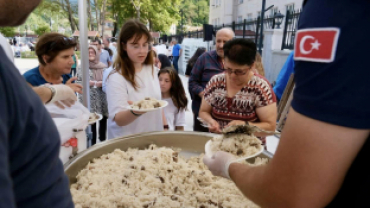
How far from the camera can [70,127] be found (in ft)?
4.52

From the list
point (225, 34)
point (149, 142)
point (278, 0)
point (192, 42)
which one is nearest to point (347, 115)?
point (149, 142)

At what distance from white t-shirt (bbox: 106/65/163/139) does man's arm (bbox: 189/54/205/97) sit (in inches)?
43.1

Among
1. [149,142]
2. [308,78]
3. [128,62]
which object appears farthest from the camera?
[128,62]

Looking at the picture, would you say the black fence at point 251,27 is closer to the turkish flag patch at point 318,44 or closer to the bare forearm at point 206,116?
the bare forearm at point 206,116

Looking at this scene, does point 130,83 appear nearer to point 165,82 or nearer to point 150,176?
point 150,176

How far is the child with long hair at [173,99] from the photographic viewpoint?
2922 millimetres

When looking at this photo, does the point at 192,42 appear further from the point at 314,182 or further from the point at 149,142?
the point at 314,182

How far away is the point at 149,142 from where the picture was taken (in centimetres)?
173

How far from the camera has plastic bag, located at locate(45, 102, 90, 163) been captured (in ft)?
4.45

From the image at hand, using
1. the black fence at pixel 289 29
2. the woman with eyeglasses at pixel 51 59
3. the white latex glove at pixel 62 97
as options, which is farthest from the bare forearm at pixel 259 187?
the black fence at pixel 289 29

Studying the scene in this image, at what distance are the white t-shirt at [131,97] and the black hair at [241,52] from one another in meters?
0.72

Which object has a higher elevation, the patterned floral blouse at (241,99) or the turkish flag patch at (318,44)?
the turkish flag patch at (318,44)

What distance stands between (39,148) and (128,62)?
1662mm

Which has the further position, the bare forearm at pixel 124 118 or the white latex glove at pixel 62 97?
the bare forearm at pixel 124 118
